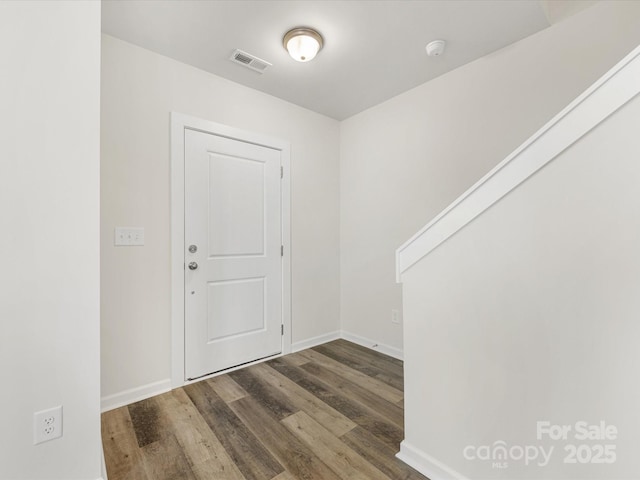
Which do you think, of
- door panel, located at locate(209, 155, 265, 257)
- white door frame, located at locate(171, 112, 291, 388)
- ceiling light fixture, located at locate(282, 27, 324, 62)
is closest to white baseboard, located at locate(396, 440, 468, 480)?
white door frame, located at locate(171, 112, 291, 388)

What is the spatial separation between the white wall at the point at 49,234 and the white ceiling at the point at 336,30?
29.0 inches

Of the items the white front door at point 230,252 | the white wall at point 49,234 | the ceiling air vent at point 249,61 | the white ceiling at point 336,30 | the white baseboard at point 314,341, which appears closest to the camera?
the white wall at point 49,234

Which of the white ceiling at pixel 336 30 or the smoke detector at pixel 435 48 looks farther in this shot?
the smoke detector at pixel 435 48

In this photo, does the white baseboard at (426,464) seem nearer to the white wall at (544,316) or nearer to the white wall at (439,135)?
the white wall at (544,316)

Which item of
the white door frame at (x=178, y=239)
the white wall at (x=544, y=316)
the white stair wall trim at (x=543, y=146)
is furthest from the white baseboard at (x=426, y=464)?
the white door frame at (x=178, y=239)

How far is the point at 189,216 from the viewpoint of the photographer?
2266 millimetres

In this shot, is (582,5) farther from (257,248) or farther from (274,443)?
(274,443)

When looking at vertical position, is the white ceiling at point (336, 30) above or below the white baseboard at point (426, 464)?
above

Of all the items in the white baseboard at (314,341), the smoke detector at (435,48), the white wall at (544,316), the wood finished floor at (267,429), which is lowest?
the wood finished floor at (267,429)

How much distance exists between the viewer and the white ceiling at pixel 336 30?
174 centimetres

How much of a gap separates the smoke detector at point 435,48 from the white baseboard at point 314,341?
276 cm

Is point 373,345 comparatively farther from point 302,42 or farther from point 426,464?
point 302,42

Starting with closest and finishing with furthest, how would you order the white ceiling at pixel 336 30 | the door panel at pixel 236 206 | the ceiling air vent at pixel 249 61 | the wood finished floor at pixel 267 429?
the wood finished floor at pixel 267 429
the white ceiling at pixel 336 30
the ceiling air vent at pixel 249 61
the door panel at pixel 236 206

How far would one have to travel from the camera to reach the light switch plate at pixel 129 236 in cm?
196
